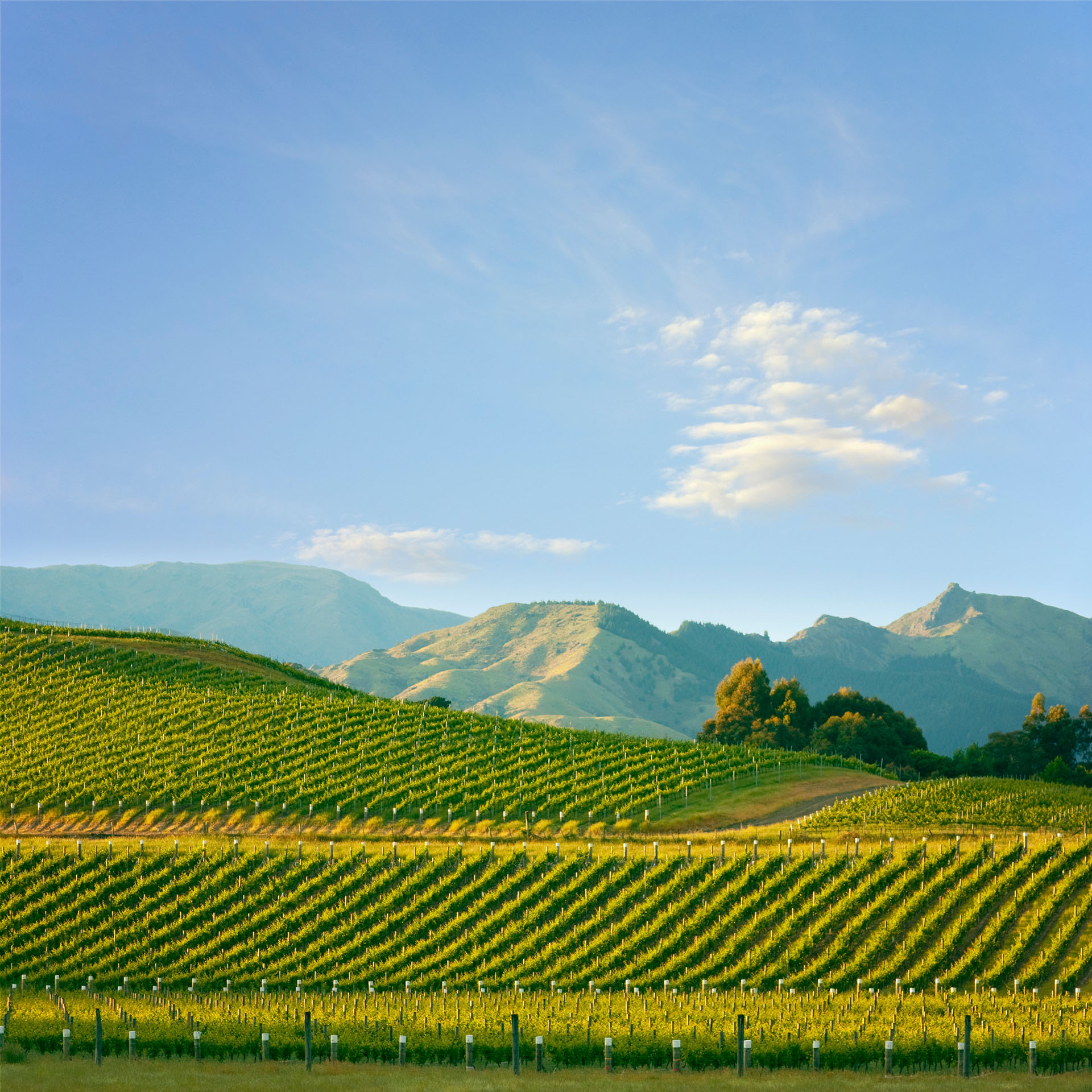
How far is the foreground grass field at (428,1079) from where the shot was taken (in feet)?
59.9

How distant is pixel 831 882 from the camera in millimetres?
33594

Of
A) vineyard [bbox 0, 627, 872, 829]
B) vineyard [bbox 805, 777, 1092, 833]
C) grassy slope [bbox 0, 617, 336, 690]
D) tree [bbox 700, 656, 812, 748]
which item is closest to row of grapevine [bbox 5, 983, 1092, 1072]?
vineyard [bbox 805, 777, 1092, 833]

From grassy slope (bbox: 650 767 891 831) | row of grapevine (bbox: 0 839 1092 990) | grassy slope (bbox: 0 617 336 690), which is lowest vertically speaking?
row of grapevine (bbox: 0 839 1092 990)

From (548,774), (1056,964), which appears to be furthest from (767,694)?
(1056,964)

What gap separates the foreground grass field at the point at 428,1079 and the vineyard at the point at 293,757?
25.9m

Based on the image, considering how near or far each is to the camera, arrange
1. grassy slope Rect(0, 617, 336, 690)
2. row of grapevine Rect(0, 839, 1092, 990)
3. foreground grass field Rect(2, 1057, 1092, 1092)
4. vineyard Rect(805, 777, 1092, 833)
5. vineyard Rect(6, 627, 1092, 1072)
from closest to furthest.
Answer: foreground grass field Rect(2, 1057, 1092, 1092)
vineyard Rect(6, 627, 1092, 1072)
row of grapevine Rect(0, 839, 1092, 990)
vineyard Rect(805, 777, 1092, 833)
grassy slope Rect(0, 617, 336, 690)

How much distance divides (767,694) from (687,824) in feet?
167

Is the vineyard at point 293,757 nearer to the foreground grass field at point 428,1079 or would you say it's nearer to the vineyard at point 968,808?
the vineyard at point 968,808

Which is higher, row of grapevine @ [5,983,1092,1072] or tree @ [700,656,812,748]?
tree @ [700,656,812,748]

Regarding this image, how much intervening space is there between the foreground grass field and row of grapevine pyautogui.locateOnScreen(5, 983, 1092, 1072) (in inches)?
37.6

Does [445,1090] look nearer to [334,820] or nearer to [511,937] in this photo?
[511,937]

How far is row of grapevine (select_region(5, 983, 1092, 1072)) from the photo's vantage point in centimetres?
2111

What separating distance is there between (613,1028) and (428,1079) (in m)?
5.60

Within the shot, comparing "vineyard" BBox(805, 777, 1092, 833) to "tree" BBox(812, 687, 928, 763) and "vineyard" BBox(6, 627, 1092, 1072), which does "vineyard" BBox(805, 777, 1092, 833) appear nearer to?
"vineyard" BBox(6, 627, 1092, 1072)
